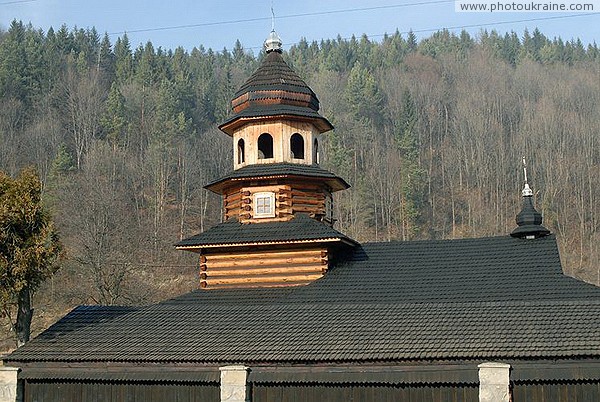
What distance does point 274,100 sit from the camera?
72.1ft

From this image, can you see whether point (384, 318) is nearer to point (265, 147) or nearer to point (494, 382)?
point (494, 382)

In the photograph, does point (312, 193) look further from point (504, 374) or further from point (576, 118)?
point (576, 118)

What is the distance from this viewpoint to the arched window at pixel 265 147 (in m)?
22.5

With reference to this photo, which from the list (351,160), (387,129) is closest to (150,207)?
(351,160)

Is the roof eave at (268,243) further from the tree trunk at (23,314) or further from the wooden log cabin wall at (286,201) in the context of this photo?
the tree trunk at (23,314)

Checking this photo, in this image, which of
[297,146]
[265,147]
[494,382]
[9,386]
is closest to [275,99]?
[297,146]

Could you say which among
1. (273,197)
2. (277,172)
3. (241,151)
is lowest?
(273,197)

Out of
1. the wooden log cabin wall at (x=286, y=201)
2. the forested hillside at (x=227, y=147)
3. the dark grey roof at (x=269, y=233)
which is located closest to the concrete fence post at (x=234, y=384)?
the dark grey roof at (x=269, y=233)

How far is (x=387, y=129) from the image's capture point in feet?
232

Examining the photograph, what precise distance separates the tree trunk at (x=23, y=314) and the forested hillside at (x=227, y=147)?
1966cm

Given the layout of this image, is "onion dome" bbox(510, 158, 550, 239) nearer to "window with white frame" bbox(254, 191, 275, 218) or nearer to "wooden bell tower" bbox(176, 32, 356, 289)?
"wooden bell tower" bbox(176, 32, 356, 289)

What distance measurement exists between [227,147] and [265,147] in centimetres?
4140

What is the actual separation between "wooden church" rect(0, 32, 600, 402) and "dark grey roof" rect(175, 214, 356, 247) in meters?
0.06

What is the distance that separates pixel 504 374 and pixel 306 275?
755 centimetres
